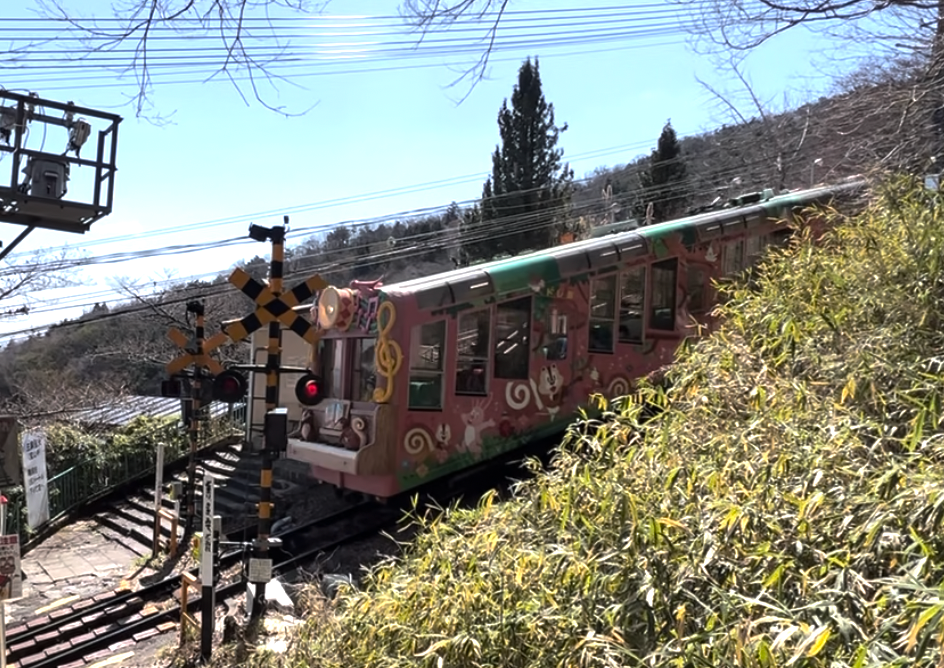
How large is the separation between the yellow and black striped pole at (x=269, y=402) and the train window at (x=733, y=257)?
6.70 meters

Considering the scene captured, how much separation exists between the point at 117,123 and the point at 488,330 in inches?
188

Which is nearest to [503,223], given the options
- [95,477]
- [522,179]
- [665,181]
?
[522,179]

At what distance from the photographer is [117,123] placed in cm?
841

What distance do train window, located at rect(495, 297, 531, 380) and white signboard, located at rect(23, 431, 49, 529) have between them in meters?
6.41

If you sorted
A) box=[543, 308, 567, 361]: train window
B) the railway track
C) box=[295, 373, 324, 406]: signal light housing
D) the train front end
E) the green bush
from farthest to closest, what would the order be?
box=[543, 308, 567, 361]: train window < the train front end < the railway track < box=[295, 373, 324, 406]: signal light housing < the green bush

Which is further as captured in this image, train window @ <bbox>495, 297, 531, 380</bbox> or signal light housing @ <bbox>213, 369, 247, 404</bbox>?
train window @ <bbox>495, 297, 531, 380</bbox>

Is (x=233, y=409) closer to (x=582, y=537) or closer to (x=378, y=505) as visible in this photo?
(x=378, y=505)

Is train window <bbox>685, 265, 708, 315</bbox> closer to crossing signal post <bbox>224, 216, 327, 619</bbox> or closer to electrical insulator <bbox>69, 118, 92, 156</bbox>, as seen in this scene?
crossing signal post <bbox>224, 216, 327, 619</bbox>

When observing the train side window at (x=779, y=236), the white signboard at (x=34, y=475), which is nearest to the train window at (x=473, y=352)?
the train side window at (x=779, y=236)

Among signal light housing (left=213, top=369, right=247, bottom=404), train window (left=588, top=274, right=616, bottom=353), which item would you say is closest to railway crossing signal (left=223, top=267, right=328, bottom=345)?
signal light housing (left=213, top=369, right=247, bottom=404)

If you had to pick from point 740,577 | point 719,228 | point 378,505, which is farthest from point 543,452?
point 740,577

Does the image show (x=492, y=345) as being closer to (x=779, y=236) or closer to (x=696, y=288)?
(x=696, y=288)

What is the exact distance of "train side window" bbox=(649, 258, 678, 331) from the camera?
1066cm

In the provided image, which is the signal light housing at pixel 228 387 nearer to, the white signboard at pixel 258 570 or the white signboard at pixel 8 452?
the white signboard at pixel 258 570
